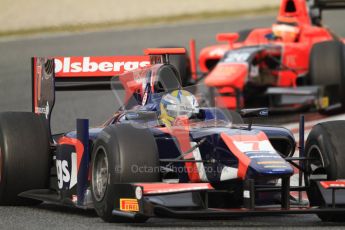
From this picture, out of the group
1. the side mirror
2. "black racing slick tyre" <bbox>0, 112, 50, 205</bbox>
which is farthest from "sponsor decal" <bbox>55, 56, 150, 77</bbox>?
the side mirror

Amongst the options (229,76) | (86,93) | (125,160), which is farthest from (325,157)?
(86,93)

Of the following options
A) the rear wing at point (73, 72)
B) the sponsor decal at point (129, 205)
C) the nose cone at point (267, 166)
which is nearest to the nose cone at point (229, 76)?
the rear wing at point (73, 72)

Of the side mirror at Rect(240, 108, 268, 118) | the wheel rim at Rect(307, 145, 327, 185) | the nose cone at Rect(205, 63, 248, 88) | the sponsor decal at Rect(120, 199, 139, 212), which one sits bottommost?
the sponsor decal at Rect(120, 199, 139, 212)

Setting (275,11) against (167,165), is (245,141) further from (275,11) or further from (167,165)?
(275,11)

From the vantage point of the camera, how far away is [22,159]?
9508mm

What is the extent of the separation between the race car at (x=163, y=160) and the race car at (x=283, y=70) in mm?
7064

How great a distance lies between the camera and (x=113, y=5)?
29.1 m

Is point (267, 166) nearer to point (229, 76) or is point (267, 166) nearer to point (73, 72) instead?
point (73, 72)

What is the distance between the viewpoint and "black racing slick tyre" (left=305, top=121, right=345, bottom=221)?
858cm

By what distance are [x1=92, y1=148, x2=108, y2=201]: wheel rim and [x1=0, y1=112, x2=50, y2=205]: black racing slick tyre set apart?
1.03 meters

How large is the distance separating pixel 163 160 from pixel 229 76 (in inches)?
349

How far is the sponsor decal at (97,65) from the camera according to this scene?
1054cm

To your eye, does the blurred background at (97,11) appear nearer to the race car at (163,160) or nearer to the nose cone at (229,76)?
the nose cone at (229,76)

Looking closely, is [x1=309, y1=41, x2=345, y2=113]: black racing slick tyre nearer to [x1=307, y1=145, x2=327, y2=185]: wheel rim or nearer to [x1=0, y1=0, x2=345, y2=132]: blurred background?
[x1=0, y1=0, x2=345, y2=132]: blurred background
